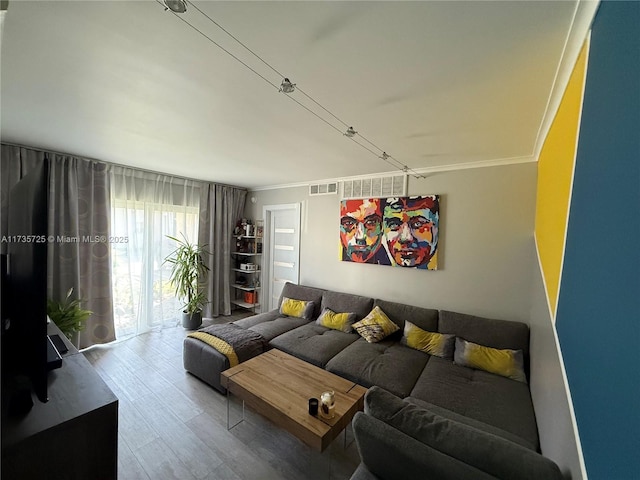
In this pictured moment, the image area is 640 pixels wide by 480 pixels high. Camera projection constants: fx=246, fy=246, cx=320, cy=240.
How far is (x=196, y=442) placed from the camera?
1.84 meters

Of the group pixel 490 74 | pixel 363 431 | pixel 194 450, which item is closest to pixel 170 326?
pixel 194 450

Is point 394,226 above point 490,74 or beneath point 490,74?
beneath

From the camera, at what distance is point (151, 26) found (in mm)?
1037

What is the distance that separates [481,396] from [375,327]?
3.74 feet

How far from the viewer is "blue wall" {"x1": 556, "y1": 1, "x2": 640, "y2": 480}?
1.56 ft

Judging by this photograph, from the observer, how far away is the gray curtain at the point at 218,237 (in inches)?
171

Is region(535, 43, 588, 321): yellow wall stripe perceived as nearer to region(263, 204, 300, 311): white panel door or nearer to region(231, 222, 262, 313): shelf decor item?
region(263, 204, 300, 311): white panel door

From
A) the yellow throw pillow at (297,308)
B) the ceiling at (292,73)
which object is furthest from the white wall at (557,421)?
the yellow throw pillow at (297,308)

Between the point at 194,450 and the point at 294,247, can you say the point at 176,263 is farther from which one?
the point at 194,450

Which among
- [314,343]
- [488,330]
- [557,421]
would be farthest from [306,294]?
[557,421]

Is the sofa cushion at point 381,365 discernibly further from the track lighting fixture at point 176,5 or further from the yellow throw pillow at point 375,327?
the track lighting fixture at point 176,5

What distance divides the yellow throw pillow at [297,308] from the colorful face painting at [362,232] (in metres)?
0.86

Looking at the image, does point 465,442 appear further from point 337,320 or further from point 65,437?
point 337,320

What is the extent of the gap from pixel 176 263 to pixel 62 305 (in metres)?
1.36
